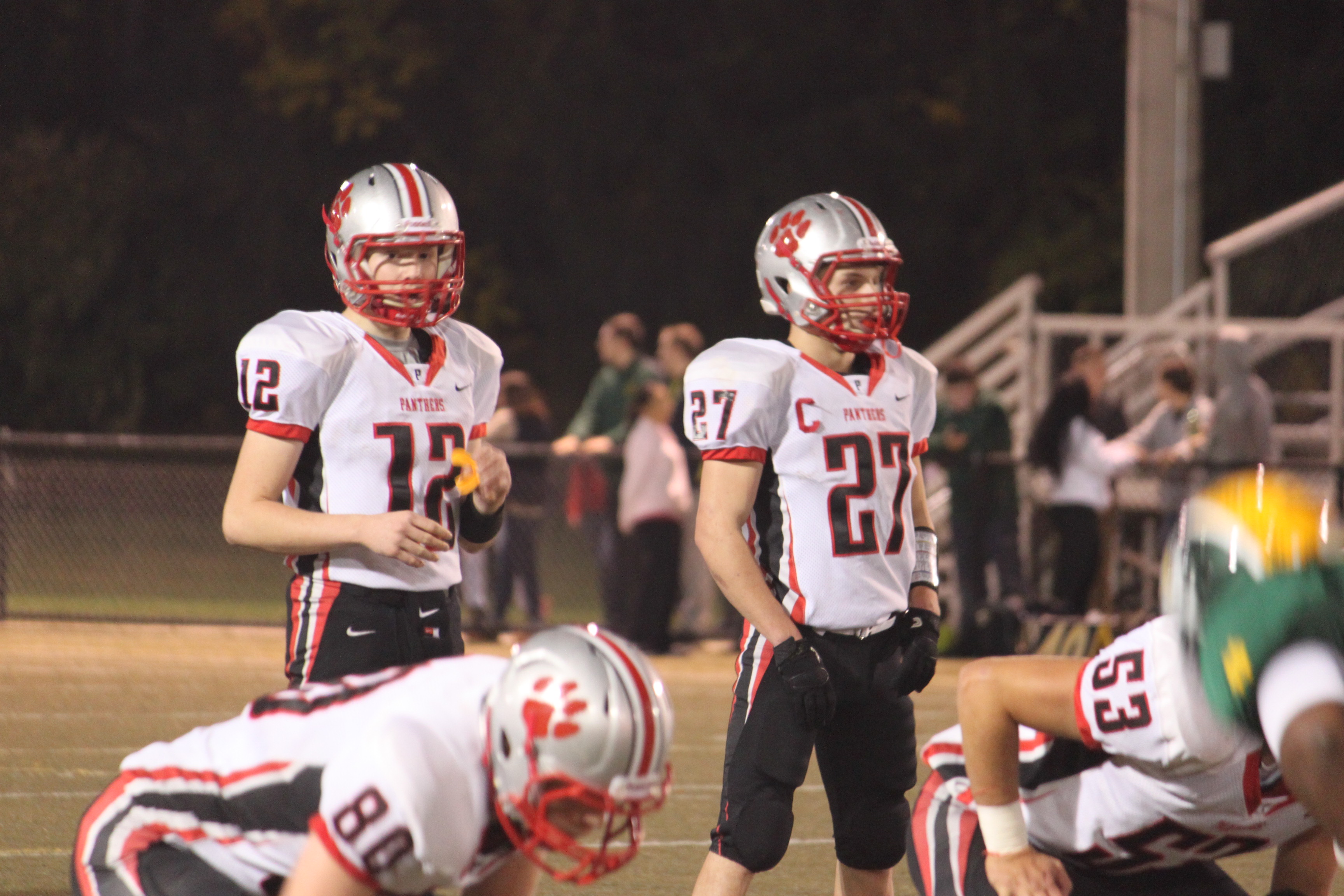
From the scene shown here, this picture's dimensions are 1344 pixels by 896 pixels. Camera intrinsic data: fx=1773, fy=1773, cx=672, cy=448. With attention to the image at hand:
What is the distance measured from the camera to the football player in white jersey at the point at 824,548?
153 inches

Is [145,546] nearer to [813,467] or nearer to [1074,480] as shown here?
[1074,480]

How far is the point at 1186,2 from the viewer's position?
12.8 meters

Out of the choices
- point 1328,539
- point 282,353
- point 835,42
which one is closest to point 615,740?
point 1328,539

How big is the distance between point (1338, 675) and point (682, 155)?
28747 mm

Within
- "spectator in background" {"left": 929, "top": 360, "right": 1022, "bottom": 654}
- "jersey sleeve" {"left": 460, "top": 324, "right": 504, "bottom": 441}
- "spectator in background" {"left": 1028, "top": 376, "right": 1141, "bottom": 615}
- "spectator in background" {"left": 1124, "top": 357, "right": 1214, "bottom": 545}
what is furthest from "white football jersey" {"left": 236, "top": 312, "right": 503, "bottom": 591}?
"spectator in background" {"left": 1124, "top": 357, "right": 1214, "bottom": 545}

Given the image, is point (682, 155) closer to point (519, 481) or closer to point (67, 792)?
point (519, 481)

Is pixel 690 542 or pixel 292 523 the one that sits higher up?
pixel 292 523

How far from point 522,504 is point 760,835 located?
7706 mm

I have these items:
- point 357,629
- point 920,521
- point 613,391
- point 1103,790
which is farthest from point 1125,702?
point 613,391

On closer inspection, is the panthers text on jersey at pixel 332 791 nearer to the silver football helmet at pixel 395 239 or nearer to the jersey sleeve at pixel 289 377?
the jersey sleeve at pixel 289 377

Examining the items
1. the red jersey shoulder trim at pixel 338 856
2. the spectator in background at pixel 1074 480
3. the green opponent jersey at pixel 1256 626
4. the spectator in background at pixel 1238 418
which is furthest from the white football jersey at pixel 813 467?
the spectator in background at pixel 1238 418

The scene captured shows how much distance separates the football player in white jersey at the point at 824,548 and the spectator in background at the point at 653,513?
19.3 ft

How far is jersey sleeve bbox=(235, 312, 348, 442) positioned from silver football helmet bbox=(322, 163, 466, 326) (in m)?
0.15

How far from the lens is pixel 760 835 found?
12.4ft
